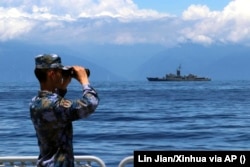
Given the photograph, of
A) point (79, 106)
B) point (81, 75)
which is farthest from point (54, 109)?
point (81, 75)

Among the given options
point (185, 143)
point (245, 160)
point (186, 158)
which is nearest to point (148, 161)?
point (186, 158)

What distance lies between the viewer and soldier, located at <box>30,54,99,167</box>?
15.4 ft

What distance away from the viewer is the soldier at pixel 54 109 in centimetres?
471

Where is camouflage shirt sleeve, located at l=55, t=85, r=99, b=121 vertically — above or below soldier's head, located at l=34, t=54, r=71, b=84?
below

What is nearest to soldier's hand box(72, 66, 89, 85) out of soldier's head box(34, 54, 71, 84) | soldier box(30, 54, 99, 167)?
soldier box(30, 54, 99, 167)

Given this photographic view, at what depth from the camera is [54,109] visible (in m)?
4.70

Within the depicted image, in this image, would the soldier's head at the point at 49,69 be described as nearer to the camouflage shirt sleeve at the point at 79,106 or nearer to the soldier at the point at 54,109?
the soldier at the point at 54,109

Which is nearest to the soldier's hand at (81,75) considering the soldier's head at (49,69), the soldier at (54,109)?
the soldier at (54,109)

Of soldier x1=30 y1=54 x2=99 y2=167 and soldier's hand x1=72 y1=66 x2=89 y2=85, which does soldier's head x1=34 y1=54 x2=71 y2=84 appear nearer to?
soldier x1=30 y1=54 x2=99 y2=167

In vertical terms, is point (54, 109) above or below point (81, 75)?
below

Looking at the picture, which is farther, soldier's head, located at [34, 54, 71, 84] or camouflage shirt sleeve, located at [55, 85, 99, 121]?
soldier's head, located at [34, 54, 71, 84]

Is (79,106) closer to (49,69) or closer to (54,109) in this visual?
(54,109)

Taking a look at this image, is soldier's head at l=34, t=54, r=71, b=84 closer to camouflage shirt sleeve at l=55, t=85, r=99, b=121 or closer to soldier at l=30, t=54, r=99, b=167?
soldier at l=30, t=54, r=99, b=167

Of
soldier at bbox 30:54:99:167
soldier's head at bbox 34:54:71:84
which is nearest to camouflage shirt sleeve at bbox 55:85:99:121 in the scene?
soldier at bbox 30:54:99:167
